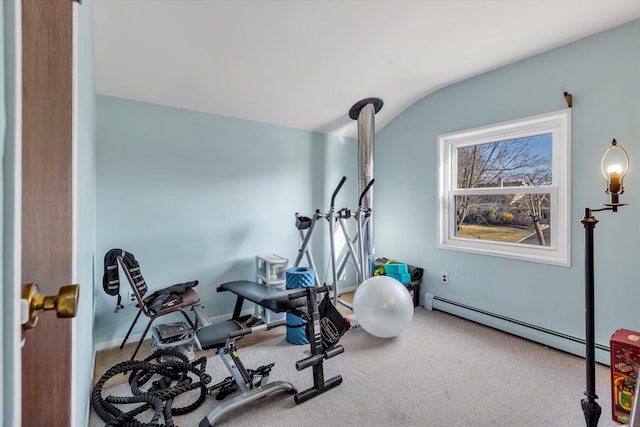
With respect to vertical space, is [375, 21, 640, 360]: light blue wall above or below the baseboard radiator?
above

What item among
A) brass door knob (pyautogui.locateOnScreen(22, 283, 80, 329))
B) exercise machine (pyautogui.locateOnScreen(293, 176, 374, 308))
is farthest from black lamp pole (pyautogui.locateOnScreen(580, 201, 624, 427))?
brass door knob (pyautogui.locateOnScreen(22, 283, 80, 329))

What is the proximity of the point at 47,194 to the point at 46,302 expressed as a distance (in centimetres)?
22

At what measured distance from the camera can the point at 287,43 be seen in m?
2.37

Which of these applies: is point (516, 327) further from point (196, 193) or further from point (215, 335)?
point (196, 193)

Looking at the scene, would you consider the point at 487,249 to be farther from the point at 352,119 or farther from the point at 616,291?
the point at 352,119

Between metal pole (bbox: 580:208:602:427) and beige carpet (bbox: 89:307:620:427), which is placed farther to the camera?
beige carpet (bbox: 89:307:620:427)

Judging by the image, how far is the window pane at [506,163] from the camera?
110 inches

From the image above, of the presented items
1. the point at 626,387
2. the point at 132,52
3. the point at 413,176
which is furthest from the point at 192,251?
the point at 626,387

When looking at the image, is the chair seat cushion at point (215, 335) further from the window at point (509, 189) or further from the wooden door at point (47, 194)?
the window at point (509, 189)

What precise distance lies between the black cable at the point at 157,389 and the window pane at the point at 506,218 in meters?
2.88

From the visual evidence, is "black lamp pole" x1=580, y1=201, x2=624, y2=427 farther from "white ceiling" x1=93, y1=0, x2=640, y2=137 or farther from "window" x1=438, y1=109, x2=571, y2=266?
"white ceiling" x1=93, y1=0, x2=640, y2=137

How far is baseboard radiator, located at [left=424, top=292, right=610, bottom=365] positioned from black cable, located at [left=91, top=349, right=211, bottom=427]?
98.3 inches

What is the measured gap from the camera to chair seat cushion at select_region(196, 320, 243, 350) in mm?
1730

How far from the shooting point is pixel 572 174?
248 cm
